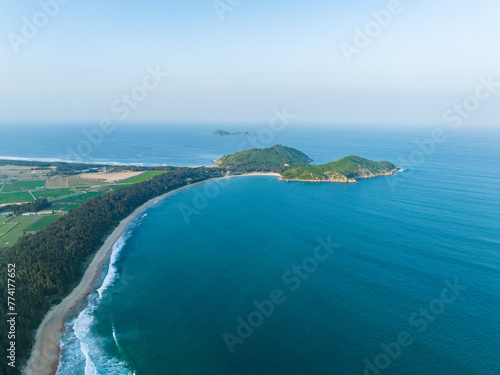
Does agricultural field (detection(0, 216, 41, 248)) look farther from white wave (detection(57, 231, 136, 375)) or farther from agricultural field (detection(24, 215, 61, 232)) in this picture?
white wave (detection(57, 231, 136, 375))

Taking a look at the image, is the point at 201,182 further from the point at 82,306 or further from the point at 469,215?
the point at 469,215

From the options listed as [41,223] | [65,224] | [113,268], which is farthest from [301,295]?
[41,223]

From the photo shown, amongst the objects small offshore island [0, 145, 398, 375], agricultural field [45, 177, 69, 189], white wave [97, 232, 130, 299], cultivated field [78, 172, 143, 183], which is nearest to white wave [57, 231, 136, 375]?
small offshore island [0, 145, 398, 375]

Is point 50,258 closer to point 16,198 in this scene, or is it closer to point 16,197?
point 16,198

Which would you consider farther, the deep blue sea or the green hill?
the green hill

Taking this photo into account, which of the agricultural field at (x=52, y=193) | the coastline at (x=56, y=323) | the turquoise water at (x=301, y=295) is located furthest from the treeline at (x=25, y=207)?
the coastline at (x=56, y=323)

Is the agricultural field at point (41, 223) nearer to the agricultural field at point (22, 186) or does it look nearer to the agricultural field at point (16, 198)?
the agricultural field at point (16, 198)

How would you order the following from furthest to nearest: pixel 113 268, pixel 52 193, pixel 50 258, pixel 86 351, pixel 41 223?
pixel 52 193 < pixel 41 223 < pixel 113 268 < pixel 50 258 < pixel 86 351
